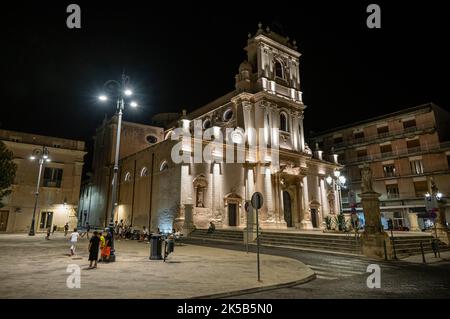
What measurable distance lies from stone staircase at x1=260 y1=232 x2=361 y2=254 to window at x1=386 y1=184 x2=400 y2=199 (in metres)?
25.9

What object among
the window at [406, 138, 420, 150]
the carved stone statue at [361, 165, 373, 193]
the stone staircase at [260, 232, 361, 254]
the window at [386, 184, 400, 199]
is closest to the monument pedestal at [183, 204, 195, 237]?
the stone staircase at [260, 232, 361, 254]

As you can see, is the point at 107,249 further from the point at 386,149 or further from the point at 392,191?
the point at 386,149

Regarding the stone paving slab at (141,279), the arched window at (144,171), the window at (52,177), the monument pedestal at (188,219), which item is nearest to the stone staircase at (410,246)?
the stone paving slab at (141,279)

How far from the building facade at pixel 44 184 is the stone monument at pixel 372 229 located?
96.1ft

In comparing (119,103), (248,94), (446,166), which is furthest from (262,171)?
(446,166)

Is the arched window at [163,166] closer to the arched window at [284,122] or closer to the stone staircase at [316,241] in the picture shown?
the stone staircase at [316,241]

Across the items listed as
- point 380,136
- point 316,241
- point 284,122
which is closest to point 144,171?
point 284,122

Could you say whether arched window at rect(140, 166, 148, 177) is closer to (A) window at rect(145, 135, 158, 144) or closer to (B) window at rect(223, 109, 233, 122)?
(B) window at rect(223, 109, 233, 122)

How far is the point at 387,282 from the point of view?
25.2 feet

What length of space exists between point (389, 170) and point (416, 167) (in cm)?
335

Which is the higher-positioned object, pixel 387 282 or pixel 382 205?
pixel 382 205

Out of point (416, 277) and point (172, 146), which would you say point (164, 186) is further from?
point (416, 277)

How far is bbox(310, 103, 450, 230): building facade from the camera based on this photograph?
114 feet

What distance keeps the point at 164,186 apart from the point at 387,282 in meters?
21.2
